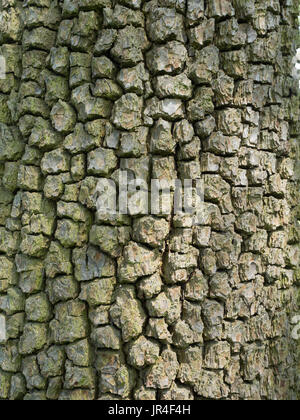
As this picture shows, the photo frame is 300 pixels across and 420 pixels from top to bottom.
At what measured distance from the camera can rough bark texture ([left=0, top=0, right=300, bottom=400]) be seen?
5.14ft

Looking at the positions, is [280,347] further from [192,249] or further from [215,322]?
[192,249]

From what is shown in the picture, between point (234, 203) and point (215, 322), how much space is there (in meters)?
0.42

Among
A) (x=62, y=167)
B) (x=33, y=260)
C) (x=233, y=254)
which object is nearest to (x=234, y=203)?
(x=233, y=254)

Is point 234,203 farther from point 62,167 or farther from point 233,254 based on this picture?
point 62,167

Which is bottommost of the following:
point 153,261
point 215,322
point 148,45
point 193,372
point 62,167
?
point 193,372

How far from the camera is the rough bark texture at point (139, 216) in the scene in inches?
61.7

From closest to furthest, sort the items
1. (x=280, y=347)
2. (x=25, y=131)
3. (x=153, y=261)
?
(x=153, y=261) < (x=25, y=131) < (x=280, y=347)

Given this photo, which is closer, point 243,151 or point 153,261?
point 153,261

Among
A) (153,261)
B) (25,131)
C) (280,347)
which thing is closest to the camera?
(153,261)

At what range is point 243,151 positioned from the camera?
1.68 m

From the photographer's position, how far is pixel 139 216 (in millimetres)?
1568

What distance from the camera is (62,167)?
1.61 m

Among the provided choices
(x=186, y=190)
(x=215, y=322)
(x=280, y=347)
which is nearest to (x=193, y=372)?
(x=215, y=322)

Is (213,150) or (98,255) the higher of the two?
(213,150)
